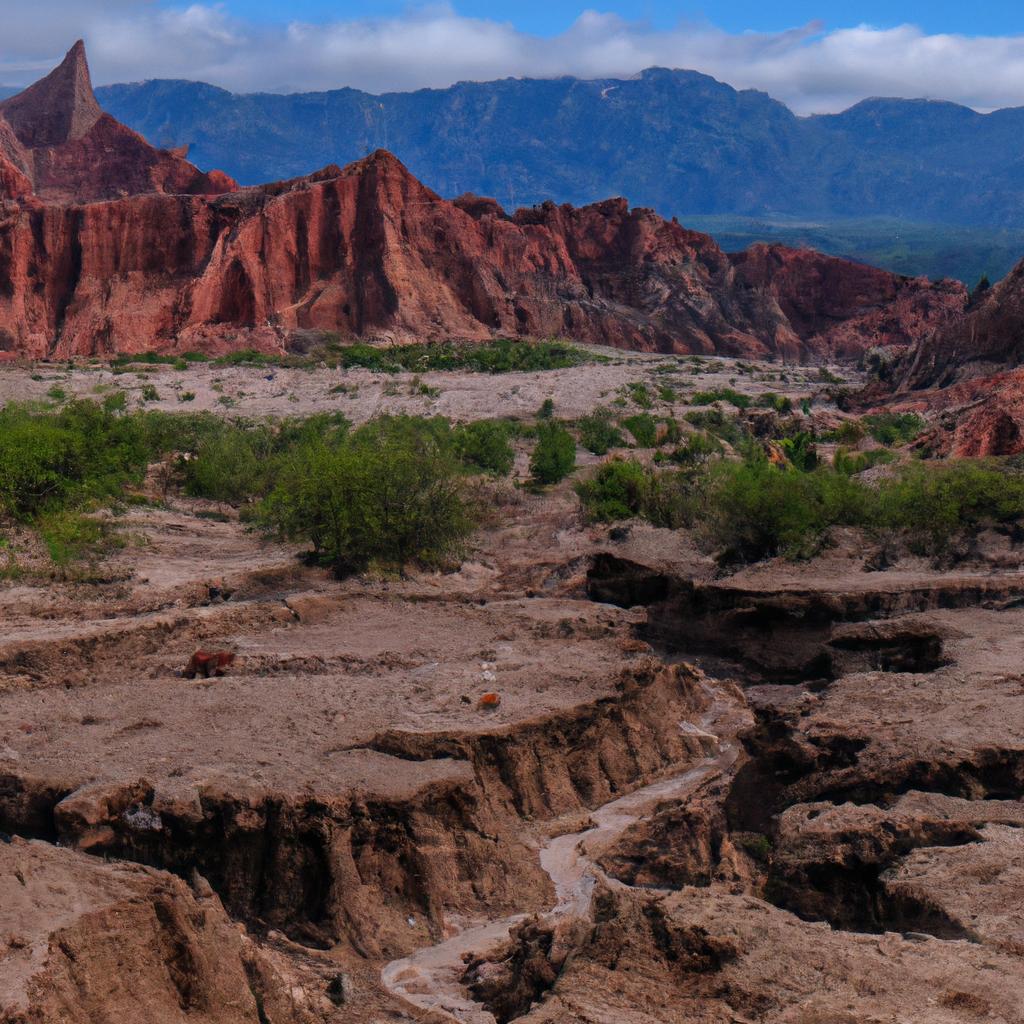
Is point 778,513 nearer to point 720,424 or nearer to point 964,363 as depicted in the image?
point 720,424

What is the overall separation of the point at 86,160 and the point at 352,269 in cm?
2820

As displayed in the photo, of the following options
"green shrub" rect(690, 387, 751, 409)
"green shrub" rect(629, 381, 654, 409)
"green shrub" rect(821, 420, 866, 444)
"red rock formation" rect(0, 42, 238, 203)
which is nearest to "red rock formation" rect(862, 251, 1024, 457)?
"green shrub" rect(821, 420, 866, 444)

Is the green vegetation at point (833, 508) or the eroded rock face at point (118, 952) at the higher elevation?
the green vegetation at point (833, 508)

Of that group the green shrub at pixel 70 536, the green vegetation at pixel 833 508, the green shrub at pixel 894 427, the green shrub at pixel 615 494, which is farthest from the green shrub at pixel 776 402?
the green shrub at pixel 70 536

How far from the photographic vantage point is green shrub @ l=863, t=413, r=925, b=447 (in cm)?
3733

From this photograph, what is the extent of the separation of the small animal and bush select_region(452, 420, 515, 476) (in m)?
16.0

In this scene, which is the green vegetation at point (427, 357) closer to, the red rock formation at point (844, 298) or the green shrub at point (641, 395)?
the green shrub at point (641, 395)

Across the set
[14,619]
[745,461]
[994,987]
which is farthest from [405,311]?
[994,987]

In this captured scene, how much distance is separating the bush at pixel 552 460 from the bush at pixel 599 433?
7.60 feet

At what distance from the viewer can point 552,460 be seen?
102 feet

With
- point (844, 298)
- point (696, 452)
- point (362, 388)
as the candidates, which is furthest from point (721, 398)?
point (844, 298)

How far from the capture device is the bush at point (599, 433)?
35781 millimetres

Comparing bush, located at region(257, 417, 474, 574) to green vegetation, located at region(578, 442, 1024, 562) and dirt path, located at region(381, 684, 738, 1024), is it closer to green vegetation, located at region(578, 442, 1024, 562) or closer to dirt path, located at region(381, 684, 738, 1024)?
green vegetation, located at region(578, 442, 1024, 562)

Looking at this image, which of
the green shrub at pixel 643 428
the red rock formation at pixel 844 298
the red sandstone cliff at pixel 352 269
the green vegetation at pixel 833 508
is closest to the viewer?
the green vegetation at pixel 833 508
